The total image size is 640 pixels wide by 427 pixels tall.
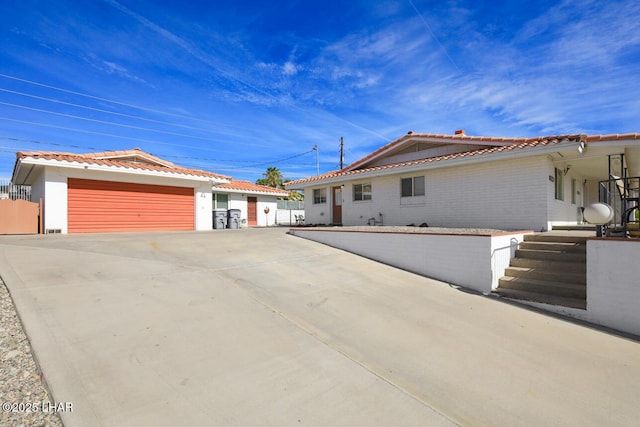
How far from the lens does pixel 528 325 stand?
202 inches

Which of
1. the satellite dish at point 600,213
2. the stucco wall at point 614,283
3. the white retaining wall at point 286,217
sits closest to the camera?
the stucco wall at point 614,283

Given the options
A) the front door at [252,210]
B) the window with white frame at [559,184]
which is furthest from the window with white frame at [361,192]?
the front door at [252,210]

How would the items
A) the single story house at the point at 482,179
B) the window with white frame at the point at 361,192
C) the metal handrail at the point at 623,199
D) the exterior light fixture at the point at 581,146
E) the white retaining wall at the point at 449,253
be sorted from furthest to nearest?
the window with white frame at the point at 361,192 → the single story house at the point at 482,179 → the exterior light fixture at the point at 581,146 → the white retaining wall at the point at 449,253 → the metal handrail at the point at 623,199

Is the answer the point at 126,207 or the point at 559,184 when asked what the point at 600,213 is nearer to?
the point at 559,184

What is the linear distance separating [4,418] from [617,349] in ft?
23.3

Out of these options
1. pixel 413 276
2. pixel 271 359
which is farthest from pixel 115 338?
pixel 413 276

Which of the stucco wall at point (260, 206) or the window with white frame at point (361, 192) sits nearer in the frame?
the window with white frame at point (361, 192)

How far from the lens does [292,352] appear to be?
353cm

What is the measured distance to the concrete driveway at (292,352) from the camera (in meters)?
2.64

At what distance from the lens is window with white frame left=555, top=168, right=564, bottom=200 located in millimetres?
10234

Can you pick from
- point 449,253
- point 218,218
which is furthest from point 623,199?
point 218,218

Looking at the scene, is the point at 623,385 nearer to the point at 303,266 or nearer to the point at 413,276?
the point at 413,276

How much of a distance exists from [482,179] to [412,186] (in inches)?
107

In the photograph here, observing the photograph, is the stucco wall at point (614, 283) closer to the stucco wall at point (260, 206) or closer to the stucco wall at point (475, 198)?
the stucco wall at point (475, 198)
